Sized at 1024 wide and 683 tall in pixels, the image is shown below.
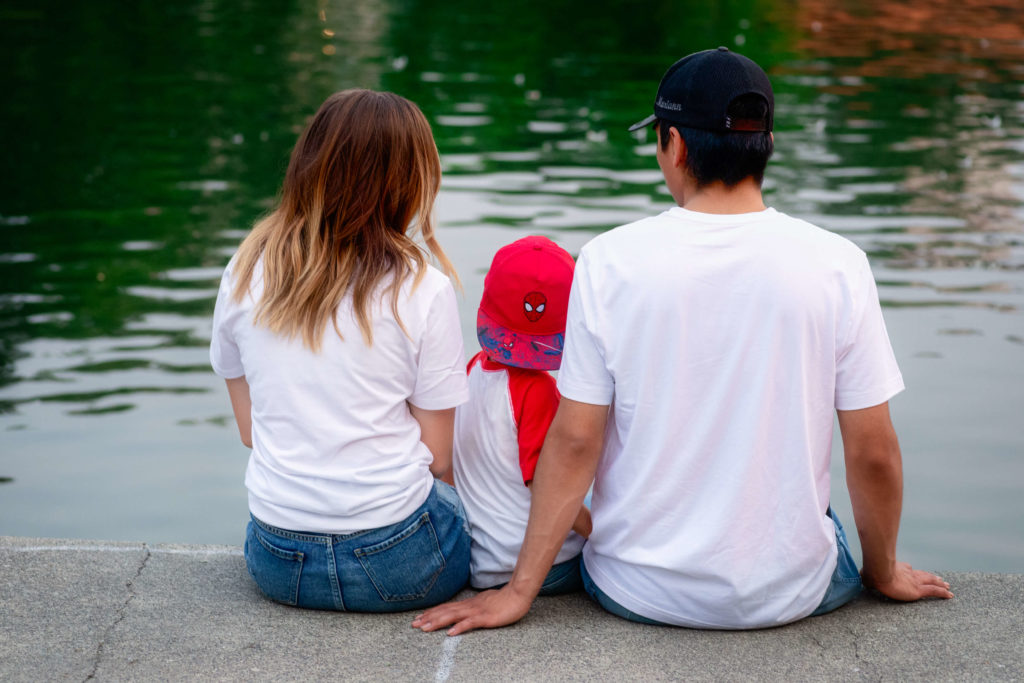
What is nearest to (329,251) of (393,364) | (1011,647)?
(393,364)

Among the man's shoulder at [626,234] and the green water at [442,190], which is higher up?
the man's shoulder at [626,234]

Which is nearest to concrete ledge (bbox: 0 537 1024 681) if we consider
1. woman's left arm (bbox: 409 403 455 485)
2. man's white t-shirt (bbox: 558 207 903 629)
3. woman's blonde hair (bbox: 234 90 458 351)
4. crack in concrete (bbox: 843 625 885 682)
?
crack in concrete (bbox: 843 625 885 682)

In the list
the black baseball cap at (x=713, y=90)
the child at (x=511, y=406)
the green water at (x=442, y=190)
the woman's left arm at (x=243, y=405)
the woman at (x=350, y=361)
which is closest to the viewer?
the black baseball cap at (x=713, y=90)

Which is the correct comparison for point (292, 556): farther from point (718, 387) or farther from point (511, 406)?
point (718, 387)

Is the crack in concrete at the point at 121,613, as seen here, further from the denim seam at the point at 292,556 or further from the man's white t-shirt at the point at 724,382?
the man's white t-shirt at the point at 724,382

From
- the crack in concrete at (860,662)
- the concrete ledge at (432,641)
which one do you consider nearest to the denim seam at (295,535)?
the concrete ledge at (432,641)

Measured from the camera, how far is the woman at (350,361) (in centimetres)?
258

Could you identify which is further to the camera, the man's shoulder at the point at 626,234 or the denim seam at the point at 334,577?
the denim seam at the point at 334,577

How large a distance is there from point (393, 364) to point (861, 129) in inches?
450

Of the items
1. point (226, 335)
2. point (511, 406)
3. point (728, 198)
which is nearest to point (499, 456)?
point (511, 406)

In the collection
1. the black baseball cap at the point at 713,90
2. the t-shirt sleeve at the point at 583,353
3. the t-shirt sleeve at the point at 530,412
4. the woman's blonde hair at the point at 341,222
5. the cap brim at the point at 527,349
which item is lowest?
the t-shirt sleeve at the point at 530,412

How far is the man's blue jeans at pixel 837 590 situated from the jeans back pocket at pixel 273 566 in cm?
72

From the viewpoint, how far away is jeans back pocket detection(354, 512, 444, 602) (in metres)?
2.66

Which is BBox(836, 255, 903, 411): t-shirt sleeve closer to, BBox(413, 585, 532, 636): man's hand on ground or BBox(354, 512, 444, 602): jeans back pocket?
BBox(413, 585, 532, 636): man's hand on ground
